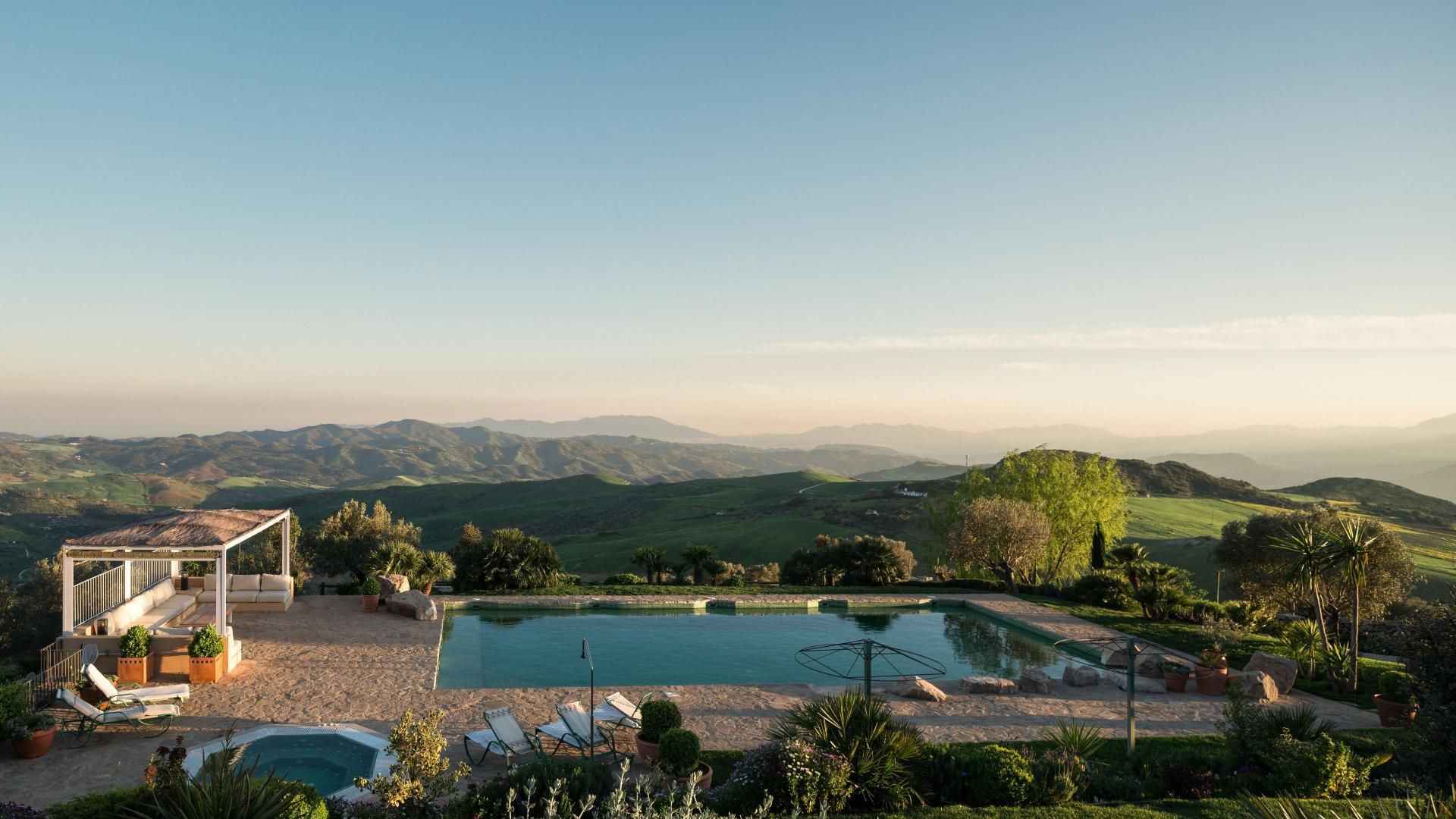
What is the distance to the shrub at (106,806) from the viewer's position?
21.1ft

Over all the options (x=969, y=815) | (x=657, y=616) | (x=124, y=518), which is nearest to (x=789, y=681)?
(x=657, y=616)

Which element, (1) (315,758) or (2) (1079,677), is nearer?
(1) (315,758)

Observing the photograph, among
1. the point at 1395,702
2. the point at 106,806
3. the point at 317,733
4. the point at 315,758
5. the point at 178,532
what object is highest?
the point at 178,532

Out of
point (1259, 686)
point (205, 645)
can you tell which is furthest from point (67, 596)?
point (1259, 686)

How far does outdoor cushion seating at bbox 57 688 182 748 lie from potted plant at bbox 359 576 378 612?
7964mm

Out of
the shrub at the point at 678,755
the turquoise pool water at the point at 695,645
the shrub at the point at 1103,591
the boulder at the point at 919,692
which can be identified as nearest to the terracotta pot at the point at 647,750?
the shrub at the point at 678,755

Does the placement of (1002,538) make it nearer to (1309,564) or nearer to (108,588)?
(1309,564)

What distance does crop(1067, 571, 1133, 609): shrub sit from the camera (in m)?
22.5

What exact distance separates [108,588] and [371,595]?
17.2 feet

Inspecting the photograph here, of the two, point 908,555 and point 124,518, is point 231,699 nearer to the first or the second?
point 908,555

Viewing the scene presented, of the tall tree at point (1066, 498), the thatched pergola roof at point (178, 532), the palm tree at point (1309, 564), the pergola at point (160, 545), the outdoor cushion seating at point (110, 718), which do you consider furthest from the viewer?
the tall tree at point (1066, 498)

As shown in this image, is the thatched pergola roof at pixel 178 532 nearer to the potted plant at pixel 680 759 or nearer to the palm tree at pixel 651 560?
the potted plant at pixel 680 759

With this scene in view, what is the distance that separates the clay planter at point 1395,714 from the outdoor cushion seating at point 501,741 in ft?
42.9

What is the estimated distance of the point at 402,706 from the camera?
38.4 feet
